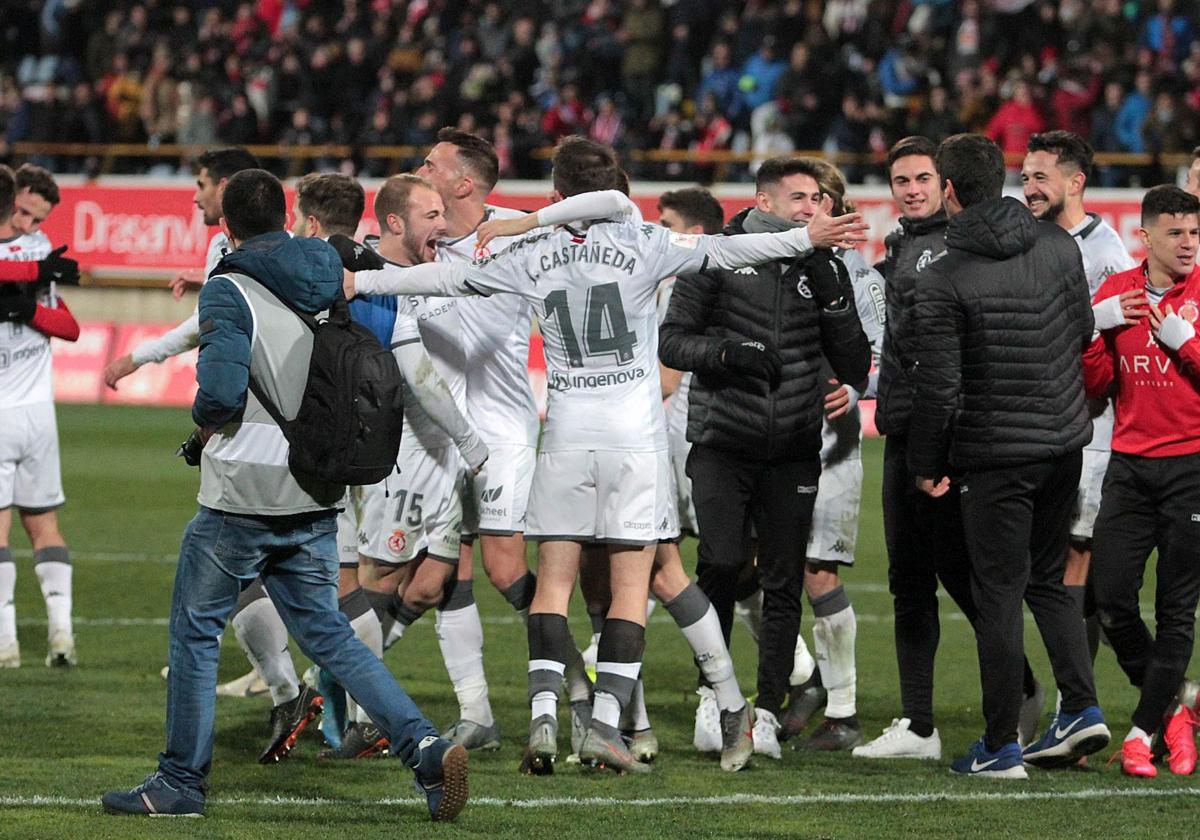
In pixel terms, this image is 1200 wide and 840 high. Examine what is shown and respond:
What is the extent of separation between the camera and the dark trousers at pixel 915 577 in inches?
291

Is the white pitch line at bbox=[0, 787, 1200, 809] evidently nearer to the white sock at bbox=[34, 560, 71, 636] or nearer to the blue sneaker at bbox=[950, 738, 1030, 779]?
the blue sneaker at bbox=[950, 738, 1030, 779]

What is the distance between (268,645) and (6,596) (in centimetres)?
269

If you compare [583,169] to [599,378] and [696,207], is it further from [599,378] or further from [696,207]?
[696,207]

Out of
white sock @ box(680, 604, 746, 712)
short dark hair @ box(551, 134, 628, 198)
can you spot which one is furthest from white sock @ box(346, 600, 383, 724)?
short dark hair @ box(551, 134, 628, 198)

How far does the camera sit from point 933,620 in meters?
7.64

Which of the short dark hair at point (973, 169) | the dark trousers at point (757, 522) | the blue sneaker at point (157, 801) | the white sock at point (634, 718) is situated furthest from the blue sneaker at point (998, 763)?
the blue sneaker at point (157, 801)

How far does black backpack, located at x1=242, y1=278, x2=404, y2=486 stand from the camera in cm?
592

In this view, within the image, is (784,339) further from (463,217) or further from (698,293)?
(463,217)

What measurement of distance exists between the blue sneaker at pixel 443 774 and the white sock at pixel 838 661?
2396 millimetres

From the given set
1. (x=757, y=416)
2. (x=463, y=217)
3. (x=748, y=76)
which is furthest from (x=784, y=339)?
(x=748, y=76)

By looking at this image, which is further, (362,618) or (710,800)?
(362,618)

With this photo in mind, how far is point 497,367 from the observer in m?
7.67

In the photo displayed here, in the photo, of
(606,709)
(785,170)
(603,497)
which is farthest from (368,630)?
(785,170)

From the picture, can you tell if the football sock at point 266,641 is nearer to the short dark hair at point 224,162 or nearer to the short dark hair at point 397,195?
the short dark hair at point 397,195
